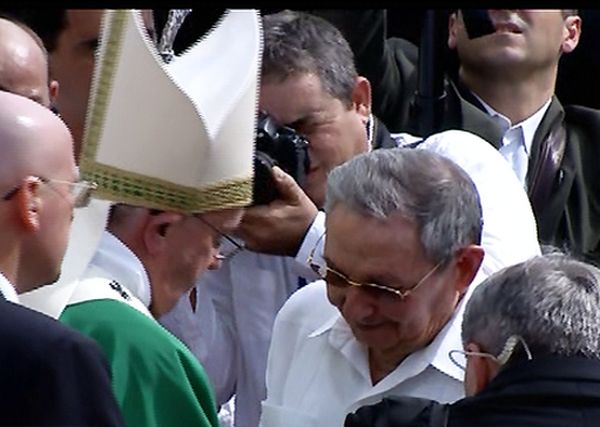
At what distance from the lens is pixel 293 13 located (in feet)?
13.4

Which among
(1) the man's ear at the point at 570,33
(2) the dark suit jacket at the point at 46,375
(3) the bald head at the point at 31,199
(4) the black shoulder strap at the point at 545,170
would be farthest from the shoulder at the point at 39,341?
(1) the man's ear at the point at 570,33

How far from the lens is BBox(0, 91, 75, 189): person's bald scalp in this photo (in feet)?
8.79

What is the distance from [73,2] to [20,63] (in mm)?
1564

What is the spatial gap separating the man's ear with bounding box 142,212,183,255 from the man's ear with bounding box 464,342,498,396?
77cm

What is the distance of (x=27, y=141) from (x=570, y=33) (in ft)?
7.54

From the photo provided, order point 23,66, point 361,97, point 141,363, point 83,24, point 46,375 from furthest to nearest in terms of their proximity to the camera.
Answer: point 83,24 → point 361,97 → point 23,66 → point 141,363 → point 46,375

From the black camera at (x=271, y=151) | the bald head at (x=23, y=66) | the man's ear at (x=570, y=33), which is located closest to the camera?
the bald head at (x=23, y=66)

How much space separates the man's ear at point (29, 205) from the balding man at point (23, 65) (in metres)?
0.80

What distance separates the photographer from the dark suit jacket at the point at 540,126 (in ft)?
14.1

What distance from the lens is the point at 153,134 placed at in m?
3.36

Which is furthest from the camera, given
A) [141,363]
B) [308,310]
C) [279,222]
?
[279,222]

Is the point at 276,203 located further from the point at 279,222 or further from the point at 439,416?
the point at 439,416

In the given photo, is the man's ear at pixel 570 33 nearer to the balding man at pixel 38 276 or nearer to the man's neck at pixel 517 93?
the man's neck at pixel 517 93

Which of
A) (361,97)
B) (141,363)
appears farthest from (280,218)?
(141,363)
